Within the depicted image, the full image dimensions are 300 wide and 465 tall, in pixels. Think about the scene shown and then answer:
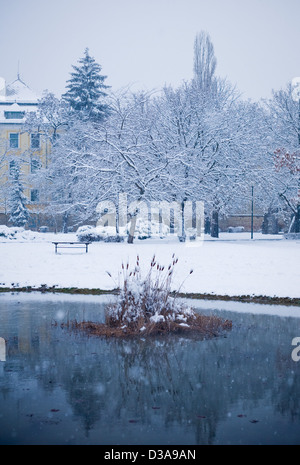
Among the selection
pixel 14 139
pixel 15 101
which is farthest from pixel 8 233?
pixel 15 101

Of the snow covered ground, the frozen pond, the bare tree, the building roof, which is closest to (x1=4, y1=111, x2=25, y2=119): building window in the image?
the building roof

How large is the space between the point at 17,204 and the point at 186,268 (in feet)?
104

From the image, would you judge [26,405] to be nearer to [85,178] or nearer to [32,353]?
[32,353]

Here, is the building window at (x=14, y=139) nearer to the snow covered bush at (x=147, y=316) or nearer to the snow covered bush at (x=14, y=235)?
the snow covered bush at (x=14, y=235)

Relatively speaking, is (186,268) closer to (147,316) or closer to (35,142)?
(147,316)

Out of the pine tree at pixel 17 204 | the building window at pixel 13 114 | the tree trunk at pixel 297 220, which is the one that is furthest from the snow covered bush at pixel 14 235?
the building window at pixel 13 114

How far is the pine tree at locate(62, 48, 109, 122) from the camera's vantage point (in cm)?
4978

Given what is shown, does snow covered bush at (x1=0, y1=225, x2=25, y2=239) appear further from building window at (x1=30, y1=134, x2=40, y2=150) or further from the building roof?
the building roof

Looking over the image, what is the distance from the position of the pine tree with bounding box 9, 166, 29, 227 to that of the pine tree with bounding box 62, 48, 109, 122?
8226 mm

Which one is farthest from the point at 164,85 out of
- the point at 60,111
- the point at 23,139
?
the point at 23,139

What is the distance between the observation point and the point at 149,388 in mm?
6977

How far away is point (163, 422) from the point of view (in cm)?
572

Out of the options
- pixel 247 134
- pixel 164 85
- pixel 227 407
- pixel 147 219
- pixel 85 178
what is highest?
pixel 164 85
